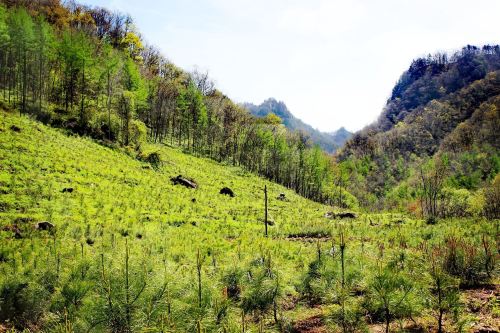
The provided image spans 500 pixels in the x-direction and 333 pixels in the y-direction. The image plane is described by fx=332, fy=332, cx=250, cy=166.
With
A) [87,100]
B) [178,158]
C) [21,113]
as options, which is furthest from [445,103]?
[21,113]

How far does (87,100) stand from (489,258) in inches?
2277

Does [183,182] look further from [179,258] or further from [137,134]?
[179,258]

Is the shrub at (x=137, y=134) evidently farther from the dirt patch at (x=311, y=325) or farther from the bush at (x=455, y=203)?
the dirt patch at (x=311, y=325)

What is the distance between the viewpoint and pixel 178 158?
2261 inches

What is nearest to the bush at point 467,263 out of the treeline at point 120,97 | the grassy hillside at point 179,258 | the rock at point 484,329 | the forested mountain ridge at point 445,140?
the grassy hillside at point 179,258

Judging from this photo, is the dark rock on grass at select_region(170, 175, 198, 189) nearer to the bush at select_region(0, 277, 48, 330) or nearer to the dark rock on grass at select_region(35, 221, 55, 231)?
the dark rock on grass at select_region(35, 221, 55, 231)

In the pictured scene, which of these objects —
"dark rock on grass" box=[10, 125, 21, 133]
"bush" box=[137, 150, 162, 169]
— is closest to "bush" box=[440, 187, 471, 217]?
"bush" box=[137, 150, 162, 169]

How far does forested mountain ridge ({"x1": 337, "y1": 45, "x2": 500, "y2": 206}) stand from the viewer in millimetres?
91125

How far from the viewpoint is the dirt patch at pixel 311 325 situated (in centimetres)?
945

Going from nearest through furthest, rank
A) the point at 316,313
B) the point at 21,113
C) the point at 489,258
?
1. the point at 316,313
2. the point at 489,258
3. the point at 21,113

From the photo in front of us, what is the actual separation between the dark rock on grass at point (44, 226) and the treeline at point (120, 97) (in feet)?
99.7

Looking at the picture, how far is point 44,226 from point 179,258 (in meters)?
8.13

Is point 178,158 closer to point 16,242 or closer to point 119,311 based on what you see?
point 16,242

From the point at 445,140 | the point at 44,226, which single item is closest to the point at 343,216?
the point at 44,226
